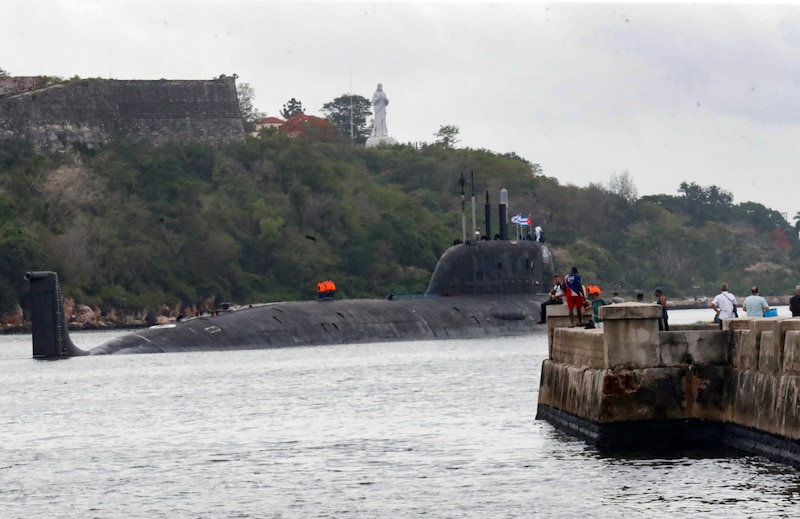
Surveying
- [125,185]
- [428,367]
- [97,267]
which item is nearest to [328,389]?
[428,367]

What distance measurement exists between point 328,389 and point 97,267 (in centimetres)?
6835

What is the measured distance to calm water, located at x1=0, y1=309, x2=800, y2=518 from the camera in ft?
60.1

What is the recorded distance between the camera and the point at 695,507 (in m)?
17.4

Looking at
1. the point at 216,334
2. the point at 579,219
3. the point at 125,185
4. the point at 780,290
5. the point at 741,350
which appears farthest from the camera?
the point at 780,290

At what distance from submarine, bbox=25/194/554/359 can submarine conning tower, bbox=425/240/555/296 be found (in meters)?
0.04

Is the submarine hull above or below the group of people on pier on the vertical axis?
below

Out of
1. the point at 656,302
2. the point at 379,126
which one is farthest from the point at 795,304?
the point at 379,126

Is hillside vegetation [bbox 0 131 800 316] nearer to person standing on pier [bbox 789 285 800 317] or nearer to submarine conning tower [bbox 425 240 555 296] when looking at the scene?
submarine conning tower [bbox 425 240 555 296]

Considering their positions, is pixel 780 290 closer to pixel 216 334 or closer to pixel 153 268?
pixel 153 268

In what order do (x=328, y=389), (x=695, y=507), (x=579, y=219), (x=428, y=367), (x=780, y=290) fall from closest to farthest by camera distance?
(x=695, y=507) → (x=328, y=389) → (x=428, y=367) → (x=579, y=219) → (x=780, y=290)

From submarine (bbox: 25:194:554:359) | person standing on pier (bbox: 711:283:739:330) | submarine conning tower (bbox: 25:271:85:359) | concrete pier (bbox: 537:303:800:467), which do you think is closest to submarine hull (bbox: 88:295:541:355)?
submarine (bbox: 25:194:554:359)

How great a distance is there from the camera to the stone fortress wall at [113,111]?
109875 millimetres

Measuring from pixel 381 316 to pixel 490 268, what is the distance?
200 inches

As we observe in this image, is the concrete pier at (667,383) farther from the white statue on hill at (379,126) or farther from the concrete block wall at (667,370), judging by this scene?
the white statue on hill at (379,126)
